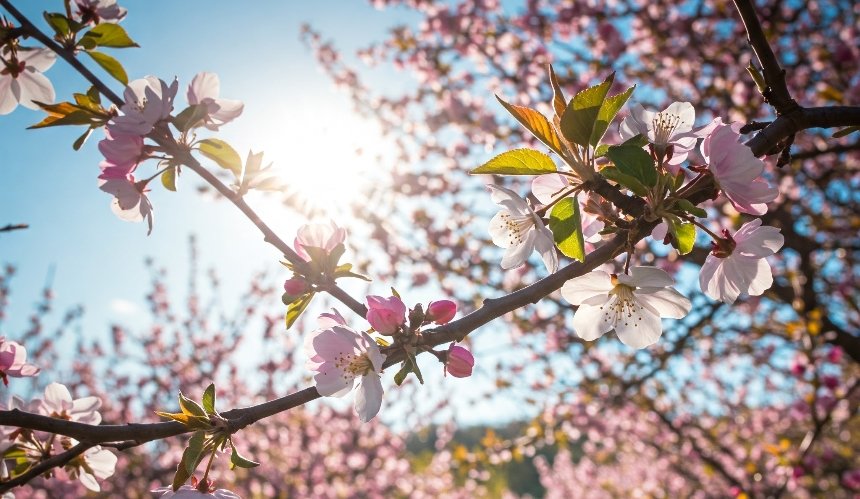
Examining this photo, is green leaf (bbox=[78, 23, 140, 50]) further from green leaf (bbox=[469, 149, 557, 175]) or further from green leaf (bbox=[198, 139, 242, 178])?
green leaf (bbox=[469, 149, 557, 175])

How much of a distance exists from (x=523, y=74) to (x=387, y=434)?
701 cm

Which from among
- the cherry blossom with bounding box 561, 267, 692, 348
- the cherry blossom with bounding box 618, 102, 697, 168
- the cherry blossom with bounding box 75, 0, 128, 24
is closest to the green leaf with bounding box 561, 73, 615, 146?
the cherry blossom with bounding box 618, 102, 697, 168

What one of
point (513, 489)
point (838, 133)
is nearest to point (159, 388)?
point (838, 133)

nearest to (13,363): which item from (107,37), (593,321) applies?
(107,37)

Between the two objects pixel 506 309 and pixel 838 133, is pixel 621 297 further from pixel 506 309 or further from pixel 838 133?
pixel 838 133

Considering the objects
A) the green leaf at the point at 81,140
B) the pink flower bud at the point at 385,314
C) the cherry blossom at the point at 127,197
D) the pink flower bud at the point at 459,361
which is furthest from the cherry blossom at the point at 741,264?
the green leaf at the point at 81,140

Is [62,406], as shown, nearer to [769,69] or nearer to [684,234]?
[684,234]

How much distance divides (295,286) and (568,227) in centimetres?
Result: 52

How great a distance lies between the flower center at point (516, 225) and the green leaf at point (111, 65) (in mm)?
982

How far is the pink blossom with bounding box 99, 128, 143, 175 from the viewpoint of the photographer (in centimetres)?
117

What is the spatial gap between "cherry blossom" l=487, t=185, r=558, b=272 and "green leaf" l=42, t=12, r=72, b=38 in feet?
3.49

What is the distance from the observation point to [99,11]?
55.0 inches

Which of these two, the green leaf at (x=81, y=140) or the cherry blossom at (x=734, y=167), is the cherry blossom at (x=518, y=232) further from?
the green leaf at (x=81, y=140)

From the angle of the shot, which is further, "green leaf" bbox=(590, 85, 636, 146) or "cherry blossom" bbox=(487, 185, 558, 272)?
"cherry blossom" bbox=(487, 185, 558, 272)
